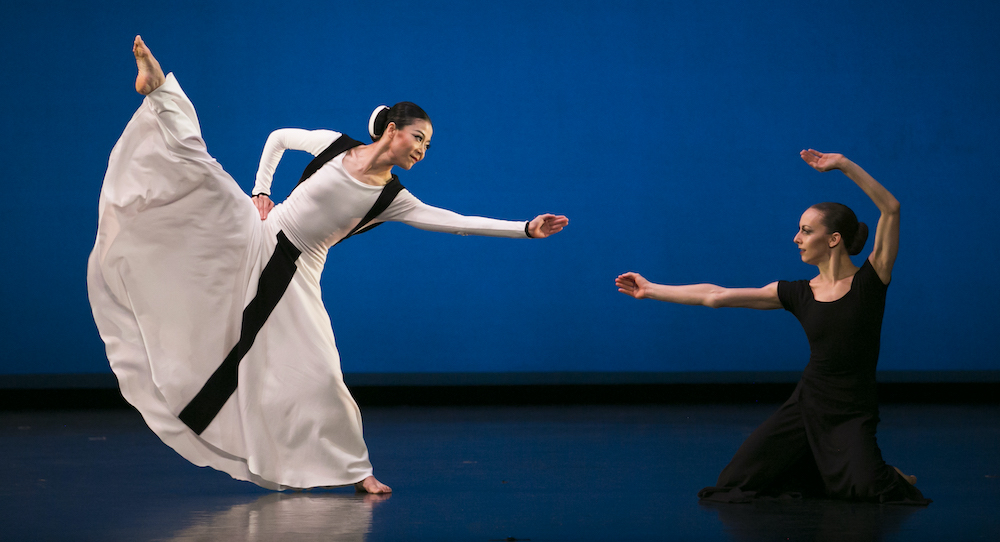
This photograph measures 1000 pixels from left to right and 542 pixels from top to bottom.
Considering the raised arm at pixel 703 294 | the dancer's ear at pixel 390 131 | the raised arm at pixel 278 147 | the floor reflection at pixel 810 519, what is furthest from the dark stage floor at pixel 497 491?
the dancer's ear at pixel 390 131

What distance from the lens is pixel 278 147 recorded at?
2.76m

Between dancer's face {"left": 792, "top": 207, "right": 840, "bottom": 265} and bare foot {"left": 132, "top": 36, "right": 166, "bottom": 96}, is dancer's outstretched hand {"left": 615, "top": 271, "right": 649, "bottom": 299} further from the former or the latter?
bare foot {"left": 132, "top": 36, "right": 166, "bottom": 96}

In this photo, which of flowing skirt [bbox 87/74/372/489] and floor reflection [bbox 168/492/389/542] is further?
flowing skirt [bbox 87/74/372/489]

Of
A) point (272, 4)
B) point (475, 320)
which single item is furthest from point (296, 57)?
point (475, 320)

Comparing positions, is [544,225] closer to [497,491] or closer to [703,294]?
[703,294]

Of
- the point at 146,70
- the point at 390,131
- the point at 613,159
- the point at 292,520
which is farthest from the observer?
the point at 613,159

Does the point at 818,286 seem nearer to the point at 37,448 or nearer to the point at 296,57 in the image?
the point at 37,448

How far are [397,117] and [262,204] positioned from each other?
533 mm

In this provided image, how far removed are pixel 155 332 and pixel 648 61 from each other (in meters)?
3.55

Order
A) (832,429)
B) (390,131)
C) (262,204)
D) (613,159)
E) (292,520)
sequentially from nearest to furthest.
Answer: (292,520) → (832,429) → (390,131) → (262,204) → (613,159)

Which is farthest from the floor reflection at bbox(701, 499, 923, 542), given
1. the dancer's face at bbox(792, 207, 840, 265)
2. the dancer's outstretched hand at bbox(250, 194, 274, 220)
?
the dancer's outstretched hand at bbox(250, 194, 274, 220)

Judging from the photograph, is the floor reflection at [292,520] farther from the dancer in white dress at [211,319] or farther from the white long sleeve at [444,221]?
the white long sleeve at [444,221]

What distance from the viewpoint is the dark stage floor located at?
2.06 metres

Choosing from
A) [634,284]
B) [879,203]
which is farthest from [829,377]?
[634,284]
